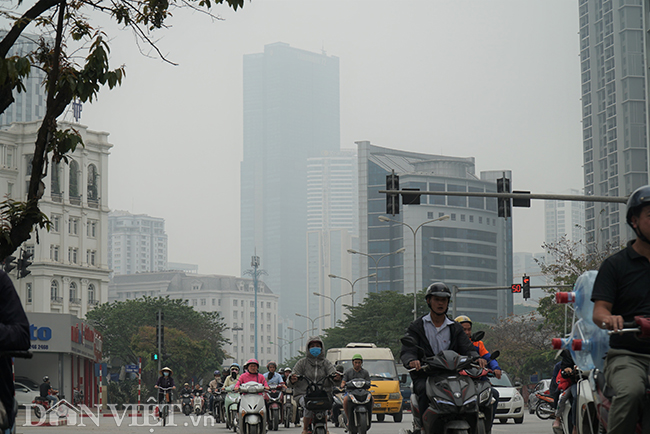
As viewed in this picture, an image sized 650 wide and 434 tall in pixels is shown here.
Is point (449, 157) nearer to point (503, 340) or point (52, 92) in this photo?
point (503, 340)

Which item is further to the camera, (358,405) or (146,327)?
(146,327)

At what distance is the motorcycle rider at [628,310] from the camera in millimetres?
5000

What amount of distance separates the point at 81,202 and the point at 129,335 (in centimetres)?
3297

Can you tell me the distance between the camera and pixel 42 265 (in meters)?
110

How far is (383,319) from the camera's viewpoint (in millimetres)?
71875

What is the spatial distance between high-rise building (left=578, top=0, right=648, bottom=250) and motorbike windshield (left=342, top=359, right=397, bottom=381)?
96075 mm

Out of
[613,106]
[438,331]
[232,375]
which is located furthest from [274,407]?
[613,106]

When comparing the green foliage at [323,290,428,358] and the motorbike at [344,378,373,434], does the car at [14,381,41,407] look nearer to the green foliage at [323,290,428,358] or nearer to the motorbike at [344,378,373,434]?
the green foliage at [323,290,428,358]

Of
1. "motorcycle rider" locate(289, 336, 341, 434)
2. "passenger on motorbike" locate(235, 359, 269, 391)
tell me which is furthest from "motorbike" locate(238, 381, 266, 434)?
"motorcycle rider" locate(289, 336, 341, 434)

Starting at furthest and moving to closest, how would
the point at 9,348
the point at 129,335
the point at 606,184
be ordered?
the point at 606,184 → the point at 129,335 → the point at 9,348

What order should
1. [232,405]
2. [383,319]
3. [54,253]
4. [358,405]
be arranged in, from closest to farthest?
[358,405] → [232,405] → [383,319] → [54,253]

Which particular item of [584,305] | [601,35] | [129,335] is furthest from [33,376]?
[601,35]

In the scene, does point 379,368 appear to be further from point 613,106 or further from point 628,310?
point 613,106

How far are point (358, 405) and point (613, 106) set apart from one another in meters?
123
